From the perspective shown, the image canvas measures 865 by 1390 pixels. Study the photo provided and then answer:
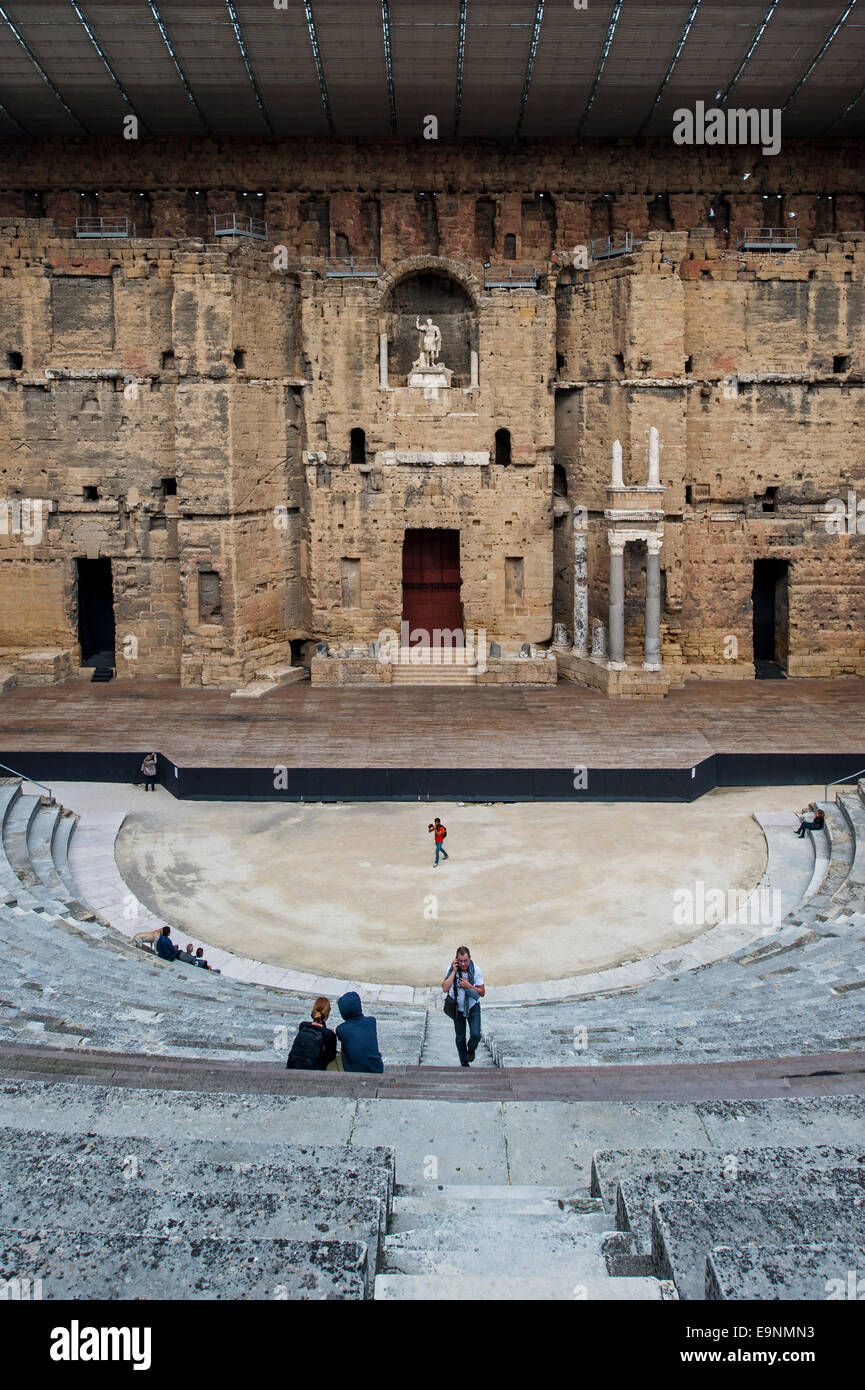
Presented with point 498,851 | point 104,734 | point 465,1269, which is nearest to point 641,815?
point 498,851

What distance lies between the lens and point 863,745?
26.7m

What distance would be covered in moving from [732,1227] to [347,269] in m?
33.5

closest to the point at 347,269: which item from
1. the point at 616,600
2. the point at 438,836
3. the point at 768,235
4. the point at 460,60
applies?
the point at 460,60

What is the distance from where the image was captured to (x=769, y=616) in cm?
3575

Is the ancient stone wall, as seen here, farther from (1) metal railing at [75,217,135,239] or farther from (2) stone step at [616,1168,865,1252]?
(2) stone step at [616,1168,865,1252]

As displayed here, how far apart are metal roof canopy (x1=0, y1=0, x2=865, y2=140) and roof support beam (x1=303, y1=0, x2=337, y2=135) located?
0.21 ft

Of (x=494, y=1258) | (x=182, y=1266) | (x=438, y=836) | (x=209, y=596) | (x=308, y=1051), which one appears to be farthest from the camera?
(x=209, y=596)

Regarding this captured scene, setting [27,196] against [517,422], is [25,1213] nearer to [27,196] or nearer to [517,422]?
[517,422]

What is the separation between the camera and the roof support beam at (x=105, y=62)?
32.4 metres

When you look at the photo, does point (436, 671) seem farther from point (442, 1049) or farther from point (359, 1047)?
point (359, 1047)

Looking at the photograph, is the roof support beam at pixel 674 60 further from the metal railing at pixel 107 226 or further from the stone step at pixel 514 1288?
the stone step at pixel 514 1288

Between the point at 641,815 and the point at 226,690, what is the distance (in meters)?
12.9

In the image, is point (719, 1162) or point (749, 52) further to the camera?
point (749, 52)

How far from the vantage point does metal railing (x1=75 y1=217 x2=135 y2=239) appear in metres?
36.5
